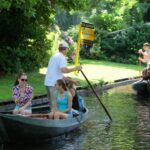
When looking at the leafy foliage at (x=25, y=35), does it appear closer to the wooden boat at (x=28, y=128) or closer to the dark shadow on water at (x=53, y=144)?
the dark shadow on water at (x=53, y=144)

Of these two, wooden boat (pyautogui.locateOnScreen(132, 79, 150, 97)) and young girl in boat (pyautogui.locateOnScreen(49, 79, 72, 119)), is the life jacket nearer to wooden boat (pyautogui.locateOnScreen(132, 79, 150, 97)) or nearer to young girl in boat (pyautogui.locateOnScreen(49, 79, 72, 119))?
Answer: young girl in boat (pyautogui.locateOnScreen(49, 79, 72, 119))

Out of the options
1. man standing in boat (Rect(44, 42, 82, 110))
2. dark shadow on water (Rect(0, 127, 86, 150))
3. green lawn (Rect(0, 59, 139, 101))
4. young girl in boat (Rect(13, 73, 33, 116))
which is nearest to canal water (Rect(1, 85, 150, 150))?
dark shadow on water (Rect(0, 127, 86, 150))

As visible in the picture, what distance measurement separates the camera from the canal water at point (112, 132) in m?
11.7

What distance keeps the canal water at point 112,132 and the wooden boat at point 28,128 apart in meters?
0.18

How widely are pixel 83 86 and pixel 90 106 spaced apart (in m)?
3.34

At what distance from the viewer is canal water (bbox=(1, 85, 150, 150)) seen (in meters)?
11.7

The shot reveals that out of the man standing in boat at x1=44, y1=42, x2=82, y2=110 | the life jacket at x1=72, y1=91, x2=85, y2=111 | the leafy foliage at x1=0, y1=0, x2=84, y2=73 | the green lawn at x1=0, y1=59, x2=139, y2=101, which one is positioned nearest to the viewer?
the man standing in boat at x1=44, y1=42, x2=82, y2=110

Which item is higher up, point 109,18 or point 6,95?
point 109,18

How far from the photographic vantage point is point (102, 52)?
38.9 m

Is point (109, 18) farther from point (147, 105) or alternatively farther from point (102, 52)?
point (147, 105)

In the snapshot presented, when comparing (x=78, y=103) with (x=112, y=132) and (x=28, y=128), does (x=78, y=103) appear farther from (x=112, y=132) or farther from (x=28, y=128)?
(x=28, y=128)

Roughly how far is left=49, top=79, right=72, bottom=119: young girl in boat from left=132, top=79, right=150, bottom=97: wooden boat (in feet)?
29.0

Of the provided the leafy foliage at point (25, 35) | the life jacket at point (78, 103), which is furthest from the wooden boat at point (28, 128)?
the leafy foliage at point (25, 35)

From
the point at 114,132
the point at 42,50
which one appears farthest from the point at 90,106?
the point at 42,50
